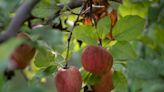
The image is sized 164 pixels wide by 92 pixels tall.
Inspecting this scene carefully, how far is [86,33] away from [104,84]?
0.11 metres

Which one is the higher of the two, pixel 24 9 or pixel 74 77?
pixel 24 9

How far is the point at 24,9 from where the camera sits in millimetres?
453

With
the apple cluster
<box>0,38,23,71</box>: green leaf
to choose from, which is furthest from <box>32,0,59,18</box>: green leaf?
<box>0,38,23,71</box>: green leaf

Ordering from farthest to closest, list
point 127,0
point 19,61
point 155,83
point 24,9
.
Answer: point 127,0, point 19,61, point 155,83, point 24,9

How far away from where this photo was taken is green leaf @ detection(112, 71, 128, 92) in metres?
0.82

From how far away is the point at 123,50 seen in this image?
79 cm

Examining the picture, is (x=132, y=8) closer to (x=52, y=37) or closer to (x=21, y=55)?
(x=52, y=37)

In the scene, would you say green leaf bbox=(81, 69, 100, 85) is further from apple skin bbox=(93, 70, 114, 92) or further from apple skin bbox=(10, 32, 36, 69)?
apple skin bbox=(10, 32, 36, 69)

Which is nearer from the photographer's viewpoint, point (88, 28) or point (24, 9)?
point (24, 9)

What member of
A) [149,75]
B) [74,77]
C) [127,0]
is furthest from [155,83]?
[127,0]

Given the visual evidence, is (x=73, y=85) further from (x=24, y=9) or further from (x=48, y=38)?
(x=24, y=9)

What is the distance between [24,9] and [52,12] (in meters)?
0.43

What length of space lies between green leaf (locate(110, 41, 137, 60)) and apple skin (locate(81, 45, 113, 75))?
4 cm

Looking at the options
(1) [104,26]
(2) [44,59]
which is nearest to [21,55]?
(2) [44,59]
